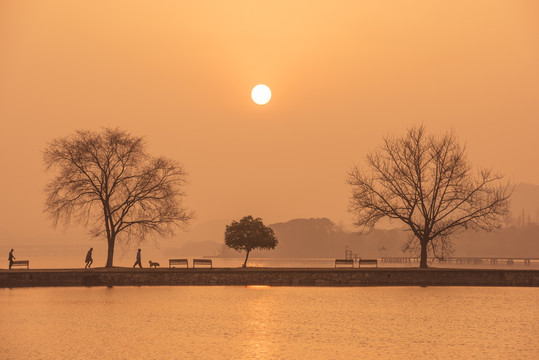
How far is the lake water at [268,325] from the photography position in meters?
29.7

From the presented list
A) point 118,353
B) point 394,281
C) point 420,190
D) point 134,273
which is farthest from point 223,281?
point 118,353

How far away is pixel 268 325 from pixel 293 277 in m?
→ 19.9

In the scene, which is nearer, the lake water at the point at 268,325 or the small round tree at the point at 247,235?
the lake water at the point at 268,325

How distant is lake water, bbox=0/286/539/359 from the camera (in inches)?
1168

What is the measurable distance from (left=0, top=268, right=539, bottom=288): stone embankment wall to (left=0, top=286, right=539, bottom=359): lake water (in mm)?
1035

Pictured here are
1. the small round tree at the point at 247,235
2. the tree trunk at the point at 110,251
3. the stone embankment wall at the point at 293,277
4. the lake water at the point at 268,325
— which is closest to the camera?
the lake water at the point at 268,325

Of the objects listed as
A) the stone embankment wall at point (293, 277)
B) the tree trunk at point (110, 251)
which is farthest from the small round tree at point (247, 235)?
the tree trunk at point (110, 251)

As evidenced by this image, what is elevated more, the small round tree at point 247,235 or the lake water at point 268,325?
the small round tree at point 247,235

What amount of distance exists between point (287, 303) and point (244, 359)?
21090 millimetres

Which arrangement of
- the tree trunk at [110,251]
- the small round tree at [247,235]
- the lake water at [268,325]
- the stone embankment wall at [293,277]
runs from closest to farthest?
the lake water at [268,325]
the stone embankment wall at [293,277]
the tree trunk at [110,251]
the small round tree at [247,235]

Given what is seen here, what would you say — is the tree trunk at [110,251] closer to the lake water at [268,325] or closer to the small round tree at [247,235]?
the lake water at [268,325]

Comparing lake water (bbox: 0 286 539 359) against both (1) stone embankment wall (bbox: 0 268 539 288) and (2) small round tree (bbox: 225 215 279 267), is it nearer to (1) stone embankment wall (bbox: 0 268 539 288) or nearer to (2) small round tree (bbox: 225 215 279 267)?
(1) stone embankment wall (bbox: 0 268 539 288)

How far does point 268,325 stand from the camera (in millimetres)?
37781

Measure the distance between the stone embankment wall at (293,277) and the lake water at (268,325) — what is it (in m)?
1.03
